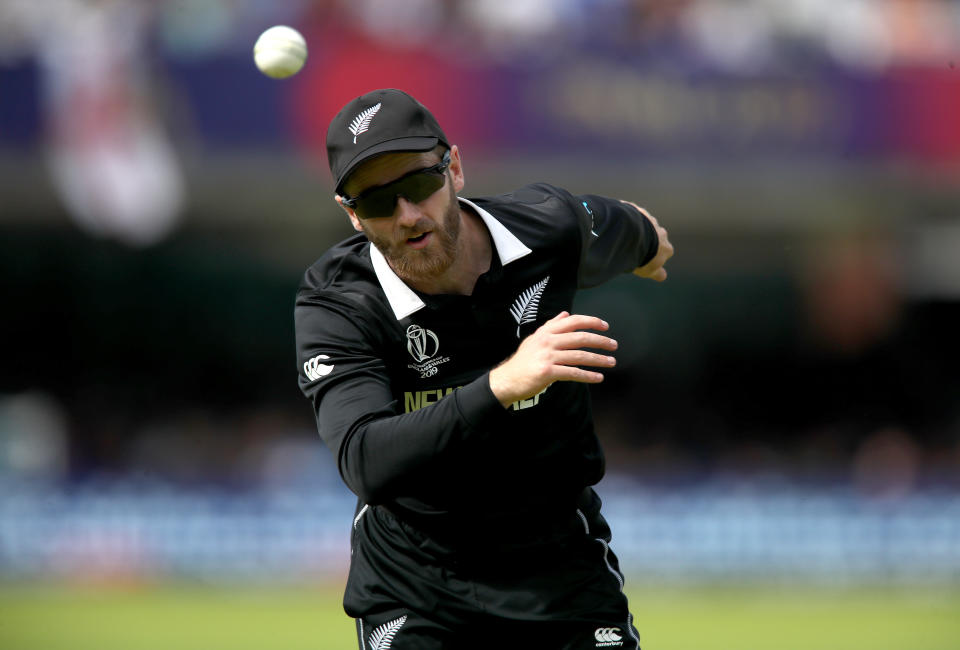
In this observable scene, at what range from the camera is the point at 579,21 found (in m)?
15.7

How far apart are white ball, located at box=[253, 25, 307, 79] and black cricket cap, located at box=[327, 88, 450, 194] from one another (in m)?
0.94

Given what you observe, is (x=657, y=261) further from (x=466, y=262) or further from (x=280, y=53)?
(x=280, y=53)

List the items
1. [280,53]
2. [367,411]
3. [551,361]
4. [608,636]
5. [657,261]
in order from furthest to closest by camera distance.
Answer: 1. [657,261]
2. [280,53]
3. [608,636]
4. [367,411]
5. [551,361]

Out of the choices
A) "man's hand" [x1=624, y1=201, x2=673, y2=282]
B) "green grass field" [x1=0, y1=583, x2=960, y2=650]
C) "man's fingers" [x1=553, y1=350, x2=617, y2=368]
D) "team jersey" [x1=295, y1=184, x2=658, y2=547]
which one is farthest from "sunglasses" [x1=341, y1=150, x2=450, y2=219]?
"green grass field" [x1=0, y1=583, x2=960, y2=650]

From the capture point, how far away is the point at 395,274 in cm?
427

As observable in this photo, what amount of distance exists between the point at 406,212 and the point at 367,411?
657 millimetres

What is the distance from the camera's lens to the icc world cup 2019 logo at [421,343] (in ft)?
13.9

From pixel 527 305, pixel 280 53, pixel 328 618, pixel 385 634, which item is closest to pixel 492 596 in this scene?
pixel 385 634

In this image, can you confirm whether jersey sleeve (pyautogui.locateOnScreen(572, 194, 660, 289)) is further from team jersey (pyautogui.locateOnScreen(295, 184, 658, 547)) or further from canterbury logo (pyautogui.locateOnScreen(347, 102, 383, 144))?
canterbury logo (pyautogui.locateOnScreen(347, 102, 383, 144))

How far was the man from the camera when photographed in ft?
13.5

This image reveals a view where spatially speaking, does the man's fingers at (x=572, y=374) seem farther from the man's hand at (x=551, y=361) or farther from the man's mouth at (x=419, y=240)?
the man's mouth at (x=419, y=240)

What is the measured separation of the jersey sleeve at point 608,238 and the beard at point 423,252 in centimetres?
59

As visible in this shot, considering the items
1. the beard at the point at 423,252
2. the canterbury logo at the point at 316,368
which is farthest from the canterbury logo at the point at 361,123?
the canterbury logo at the point at 316,368

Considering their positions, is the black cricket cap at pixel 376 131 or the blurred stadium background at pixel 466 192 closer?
the black cricket cap at pixel 376 131
